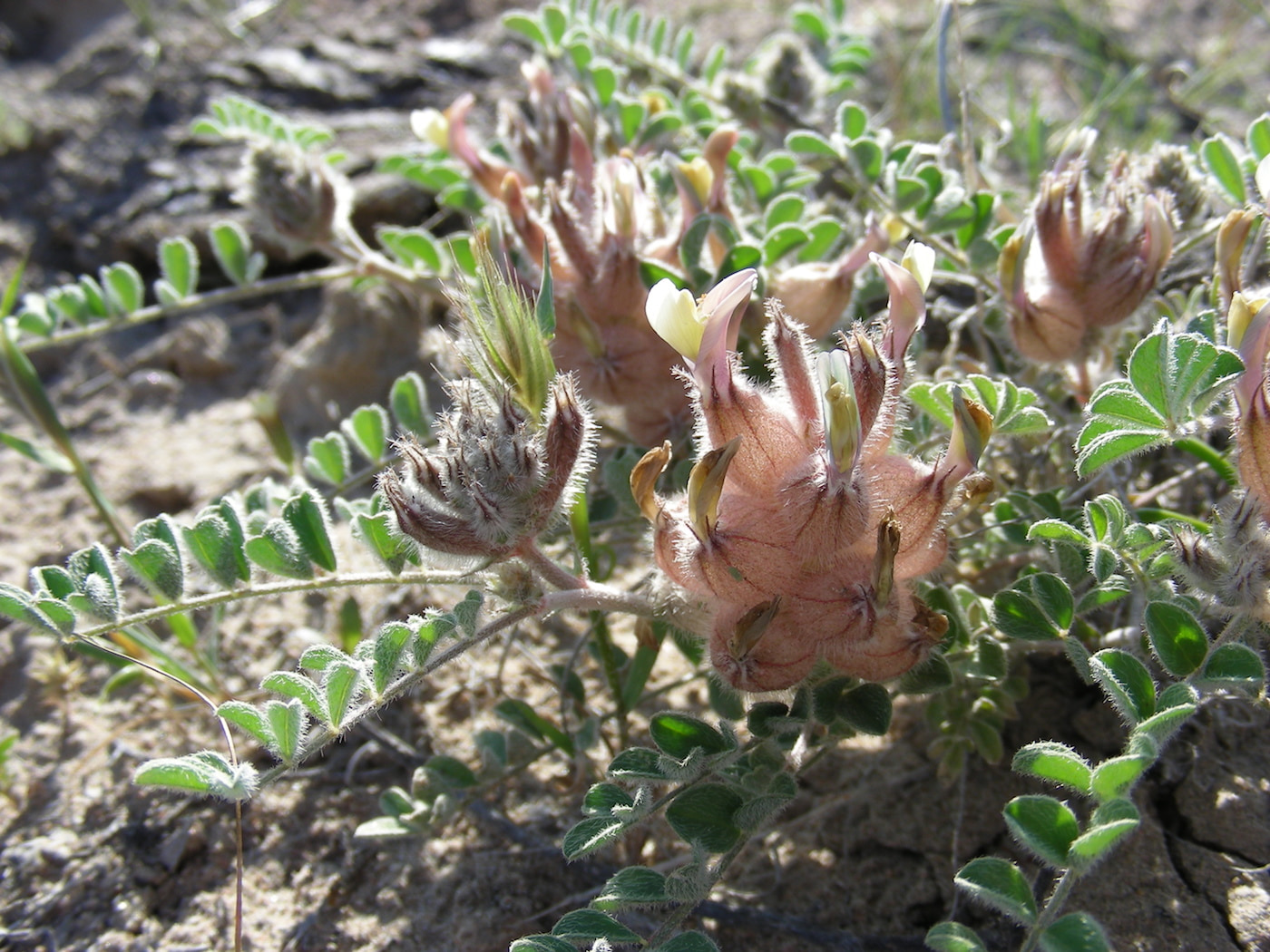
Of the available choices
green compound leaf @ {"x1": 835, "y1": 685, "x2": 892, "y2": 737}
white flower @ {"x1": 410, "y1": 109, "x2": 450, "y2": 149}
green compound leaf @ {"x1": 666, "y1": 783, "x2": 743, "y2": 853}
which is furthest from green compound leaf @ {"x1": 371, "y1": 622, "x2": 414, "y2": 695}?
white flower @ {"x1": 410, "y1": 109, "x2": 450, "y2": 149}

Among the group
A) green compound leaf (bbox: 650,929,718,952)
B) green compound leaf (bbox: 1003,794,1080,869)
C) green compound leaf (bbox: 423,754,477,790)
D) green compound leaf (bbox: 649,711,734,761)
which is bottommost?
green compound leaf (bbox: 423,754,477,790)

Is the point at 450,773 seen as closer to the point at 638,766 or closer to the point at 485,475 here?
the point at 638,766

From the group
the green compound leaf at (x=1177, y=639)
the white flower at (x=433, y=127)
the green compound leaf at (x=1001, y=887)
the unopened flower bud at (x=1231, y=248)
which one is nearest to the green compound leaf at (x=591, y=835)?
the green compound leaf at (x=1001, y=887)

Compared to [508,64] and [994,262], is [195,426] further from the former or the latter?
[994,262]

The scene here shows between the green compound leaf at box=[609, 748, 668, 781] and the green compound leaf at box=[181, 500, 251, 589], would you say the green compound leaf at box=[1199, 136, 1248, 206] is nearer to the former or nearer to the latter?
the green compound leaf at box=[609, 748, 668, 781]

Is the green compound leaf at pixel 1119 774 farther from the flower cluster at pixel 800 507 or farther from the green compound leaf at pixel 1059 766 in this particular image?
the flower cluster at pixel 800 507

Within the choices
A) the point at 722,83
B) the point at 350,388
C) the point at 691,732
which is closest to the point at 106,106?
Answer: the point at 350,388
